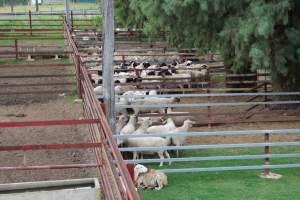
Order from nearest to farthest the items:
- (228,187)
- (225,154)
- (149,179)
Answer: (149,179)
(228,187)
(225,154)

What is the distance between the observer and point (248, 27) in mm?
11352

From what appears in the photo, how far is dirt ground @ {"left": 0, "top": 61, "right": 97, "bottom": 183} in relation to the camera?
7480mm

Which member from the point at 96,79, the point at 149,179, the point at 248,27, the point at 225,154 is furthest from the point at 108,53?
the point at 96,79

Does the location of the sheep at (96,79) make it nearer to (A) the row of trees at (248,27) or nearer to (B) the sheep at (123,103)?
(B) the sheep at (123,103)

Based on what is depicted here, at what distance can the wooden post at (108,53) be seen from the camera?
802cm

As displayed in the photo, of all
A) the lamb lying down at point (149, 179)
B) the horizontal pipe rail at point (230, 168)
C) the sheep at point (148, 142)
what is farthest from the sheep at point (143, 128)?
the lamb lying down at point (149, 179)

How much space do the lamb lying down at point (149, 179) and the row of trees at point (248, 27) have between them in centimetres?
393

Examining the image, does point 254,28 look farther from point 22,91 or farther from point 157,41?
point 157,41

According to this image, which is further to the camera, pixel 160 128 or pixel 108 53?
pixel 160 128

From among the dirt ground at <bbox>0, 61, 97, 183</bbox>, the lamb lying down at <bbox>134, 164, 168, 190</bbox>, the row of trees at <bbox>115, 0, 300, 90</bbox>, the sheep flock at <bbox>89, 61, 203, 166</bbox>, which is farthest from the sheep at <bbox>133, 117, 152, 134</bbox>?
the row of trees at <bbox>115, 0, 300, 90</bbox>

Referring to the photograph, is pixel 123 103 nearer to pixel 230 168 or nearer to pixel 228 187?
pixel 230 168

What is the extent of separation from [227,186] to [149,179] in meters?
1.27

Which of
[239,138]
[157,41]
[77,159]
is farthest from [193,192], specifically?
[157,41]

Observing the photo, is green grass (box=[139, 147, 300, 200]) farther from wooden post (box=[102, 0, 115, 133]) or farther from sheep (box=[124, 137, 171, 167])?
wooden post (box=[102, 0, 115, 133])
